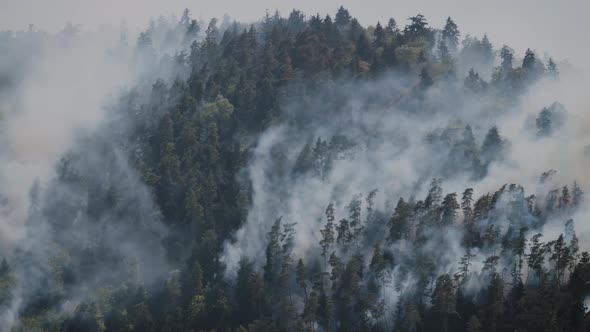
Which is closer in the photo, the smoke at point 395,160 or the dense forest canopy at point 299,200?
the dense forest canopy at point 299,200

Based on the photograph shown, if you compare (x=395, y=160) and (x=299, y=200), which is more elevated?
(x=395, y=160)

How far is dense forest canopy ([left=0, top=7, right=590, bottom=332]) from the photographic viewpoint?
447ft

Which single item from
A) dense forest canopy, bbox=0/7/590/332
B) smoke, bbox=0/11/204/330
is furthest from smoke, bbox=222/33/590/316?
smoke, bbox=0/11/204/330

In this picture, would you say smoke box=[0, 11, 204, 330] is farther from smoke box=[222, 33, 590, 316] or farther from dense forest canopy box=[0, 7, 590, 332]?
smoke box=[222, 33, 590, 316]

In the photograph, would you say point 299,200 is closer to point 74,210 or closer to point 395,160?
point 395,160

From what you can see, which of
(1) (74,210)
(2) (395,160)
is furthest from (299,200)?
(1) (74,210)

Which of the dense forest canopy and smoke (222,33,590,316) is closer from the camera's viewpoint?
the dense forest canopy

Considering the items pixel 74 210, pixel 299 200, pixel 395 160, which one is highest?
pixel 395 160

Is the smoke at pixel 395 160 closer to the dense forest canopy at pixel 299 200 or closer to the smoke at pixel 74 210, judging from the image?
the dense forest canopy at pixel 299 200

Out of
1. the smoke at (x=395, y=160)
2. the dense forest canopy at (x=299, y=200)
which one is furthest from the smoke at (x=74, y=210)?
the smoke at (x=395, y=160)

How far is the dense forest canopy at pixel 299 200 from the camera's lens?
136m

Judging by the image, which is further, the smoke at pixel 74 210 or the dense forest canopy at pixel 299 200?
the smoke at pixel 74 210

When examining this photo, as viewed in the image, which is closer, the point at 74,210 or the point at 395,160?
the point at 74,210

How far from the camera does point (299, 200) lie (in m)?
159
